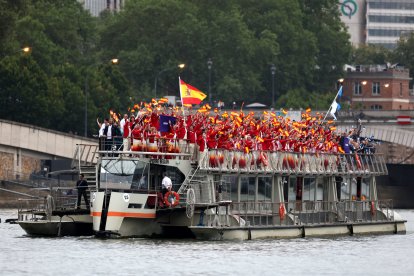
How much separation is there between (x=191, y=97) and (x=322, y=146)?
657 centimetres

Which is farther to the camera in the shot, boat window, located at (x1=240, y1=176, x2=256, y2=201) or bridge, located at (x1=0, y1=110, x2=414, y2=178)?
bridge, located at (x1=0, y1=110, x2=414, y2=178)

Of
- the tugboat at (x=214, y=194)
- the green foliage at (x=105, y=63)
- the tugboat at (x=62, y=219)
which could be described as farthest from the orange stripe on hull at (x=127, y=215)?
the green foliage at (x=105, y=63)

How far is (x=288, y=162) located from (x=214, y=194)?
19.7 ft

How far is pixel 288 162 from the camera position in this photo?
85.2 meters

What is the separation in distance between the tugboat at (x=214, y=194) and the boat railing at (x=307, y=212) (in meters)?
0.05

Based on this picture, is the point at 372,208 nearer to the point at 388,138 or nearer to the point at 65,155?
the point at 65,155

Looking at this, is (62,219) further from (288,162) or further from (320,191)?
(320,191)

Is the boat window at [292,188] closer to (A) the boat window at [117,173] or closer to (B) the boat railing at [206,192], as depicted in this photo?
(B) the boat railing at [206,192]

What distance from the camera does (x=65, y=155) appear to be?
470 ft

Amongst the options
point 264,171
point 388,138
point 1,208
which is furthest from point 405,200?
point 264,171

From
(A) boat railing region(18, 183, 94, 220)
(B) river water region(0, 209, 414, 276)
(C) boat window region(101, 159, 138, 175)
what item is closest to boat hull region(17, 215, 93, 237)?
(A) boat railing region(18, 183, 94, 220)

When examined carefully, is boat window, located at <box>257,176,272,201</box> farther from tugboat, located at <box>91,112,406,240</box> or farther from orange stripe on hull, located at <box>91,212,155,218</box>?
orange stripe on hull, located at <box>91,212,155,218</box>

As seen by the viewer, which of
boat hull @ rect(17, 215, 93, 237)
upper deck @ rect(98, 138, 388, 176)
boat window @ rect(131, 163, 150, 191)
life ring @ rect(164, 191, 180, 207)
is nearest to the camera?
life ring @ rect(164, 191, 180, 207)

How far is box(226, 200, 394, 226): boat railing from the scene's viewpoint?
271 feet
